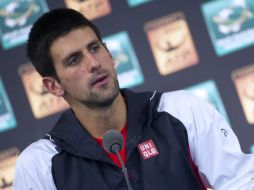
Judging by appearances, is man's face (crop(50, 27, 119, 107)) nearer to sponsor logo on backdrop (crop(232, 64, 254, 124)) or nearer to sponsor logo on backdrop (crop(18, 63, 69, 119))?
sponsor logo on backdrop (crop(18, 63, 69, 119))

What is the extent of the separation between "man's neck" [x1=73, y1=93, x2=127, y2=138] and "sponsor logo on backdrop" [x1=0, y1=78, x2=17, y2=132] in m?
0.94

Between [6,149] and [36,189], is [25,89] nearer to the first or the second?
[6,149]

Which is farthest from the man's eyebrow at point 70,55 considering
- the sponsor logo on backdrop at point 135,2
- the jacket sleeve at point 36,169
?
the sponsor logo on backdrop at point 135,2

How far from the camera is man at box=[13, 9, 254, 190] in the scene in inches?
58.9

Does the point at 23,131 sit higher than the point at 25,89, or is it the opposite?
the point at 25,89

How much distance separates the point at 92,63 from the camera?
1.49 meters

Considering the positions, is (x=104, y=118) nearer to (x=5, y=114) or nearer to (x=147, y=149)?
(x=147, y=149)

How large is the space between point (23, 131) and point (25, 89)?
182 mm

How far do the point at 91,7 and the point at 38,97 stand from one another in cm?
45

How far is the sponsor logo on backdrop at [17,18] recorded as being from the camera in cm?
250

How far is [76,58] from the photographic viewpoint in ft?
5.04

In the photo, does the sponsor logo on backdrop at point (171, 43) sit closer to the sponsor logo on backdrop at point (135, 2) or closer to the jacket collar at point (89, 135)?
the sponsor logo on backdrop at point (135, 2)

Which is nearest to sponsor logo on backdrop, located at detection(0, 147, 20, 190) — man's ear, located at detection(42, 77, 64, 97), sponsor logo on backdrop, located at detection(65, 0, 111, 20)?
sponsor logo on backdrop, located at detection(65, 0, 111, 20)

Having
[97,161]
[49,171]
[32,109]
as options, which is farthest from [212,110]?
[32,109]
